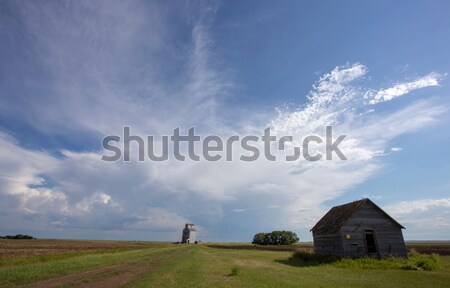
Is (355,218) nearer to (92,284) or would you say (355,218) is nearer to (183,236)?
(92,284)

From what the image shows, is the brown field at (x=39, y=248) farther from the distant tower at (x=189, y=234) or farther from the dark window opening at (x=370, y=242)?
the distant tower at (x=189, y=234)

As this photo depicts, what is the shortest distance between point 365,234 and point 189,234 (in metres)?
152

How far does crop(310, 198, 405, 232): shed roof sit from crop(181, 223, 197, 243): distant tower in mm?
142296

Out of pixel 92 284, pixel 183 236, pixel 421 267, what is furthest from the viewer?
pixel 183 236

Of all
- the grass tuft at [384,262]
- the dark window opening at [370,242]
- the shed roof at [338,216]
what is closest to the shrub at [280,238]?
the shed roof at [338,216]

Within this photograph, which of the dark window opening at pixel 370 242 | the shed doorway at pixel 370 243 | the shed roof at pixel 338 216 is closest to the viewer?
the shed doorway at pixel 370 243

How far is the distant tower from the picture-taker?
172m

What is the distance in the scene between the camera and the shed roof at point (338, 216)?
108ft

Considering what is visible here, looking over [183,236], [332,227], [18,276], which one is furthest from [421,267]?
[183,236]

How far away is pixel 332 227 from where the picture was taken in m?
33.9

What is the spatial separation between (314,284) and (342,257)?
54.7 ft

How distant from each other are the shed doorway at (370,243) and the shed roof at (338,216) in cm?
268

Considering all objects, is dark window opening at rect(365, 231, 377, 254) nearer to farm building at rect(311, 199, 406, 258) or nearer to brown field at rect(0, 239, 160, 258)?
farm building at rect(311, 199, 406, 258)

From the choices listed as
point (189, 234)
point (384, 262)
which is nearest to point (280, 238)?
point (189, 234)
